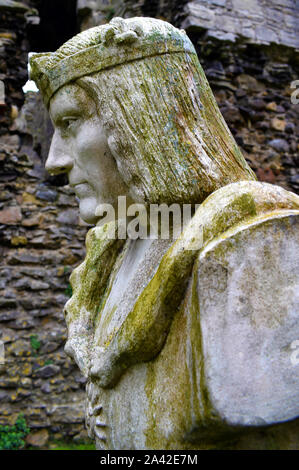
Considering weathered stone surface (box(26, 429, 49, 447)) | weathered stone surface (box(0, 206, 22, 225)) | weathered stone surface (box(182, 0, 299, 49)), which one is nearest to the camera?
weathered stone surface (box(26, 429, 49, 447))

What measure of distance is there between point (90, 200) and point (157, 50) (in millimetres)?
566

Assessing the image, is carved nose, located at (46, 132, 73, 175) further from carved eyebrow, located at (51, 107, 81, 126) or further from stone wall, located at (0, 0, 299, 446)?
stone wall, located at (0, 0, 299, 446)

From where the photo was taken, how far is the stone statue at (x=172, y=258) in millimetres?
1233

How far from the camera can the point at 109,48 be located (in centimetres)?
165

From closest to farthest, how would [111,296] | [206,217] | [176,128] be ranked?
[206,217]
[176,128]
[111,296]

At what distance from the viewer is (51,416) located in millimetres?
5285

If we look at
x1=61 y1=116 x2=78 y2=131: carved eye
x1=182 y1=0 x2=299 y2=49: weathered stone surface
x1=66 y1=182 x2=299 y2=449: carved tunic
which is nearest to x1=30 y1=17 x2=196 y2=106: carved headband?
x1=61 y1=116 x2=78 y2=131: carved eye

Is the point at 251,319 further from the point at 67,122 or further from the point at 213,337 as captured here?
the point at 67,122

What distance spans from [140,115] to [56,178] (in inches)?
193

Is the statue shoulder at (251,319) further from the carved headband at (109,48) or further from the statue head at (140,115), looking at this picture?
the carved headband at (109,48)

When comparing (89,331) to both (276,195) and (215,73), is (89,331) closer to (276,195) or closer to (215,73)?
(276,195)

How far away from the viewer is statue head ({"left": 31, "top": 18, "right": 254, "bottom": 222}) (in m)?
1.59

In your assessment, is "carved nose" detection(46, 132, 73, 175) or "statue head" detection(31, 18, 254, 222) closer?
"statue head" detection(31, 18, 254, 222)

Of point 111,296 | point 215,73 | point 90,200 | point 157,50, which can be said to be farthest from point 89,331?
point 215,73
